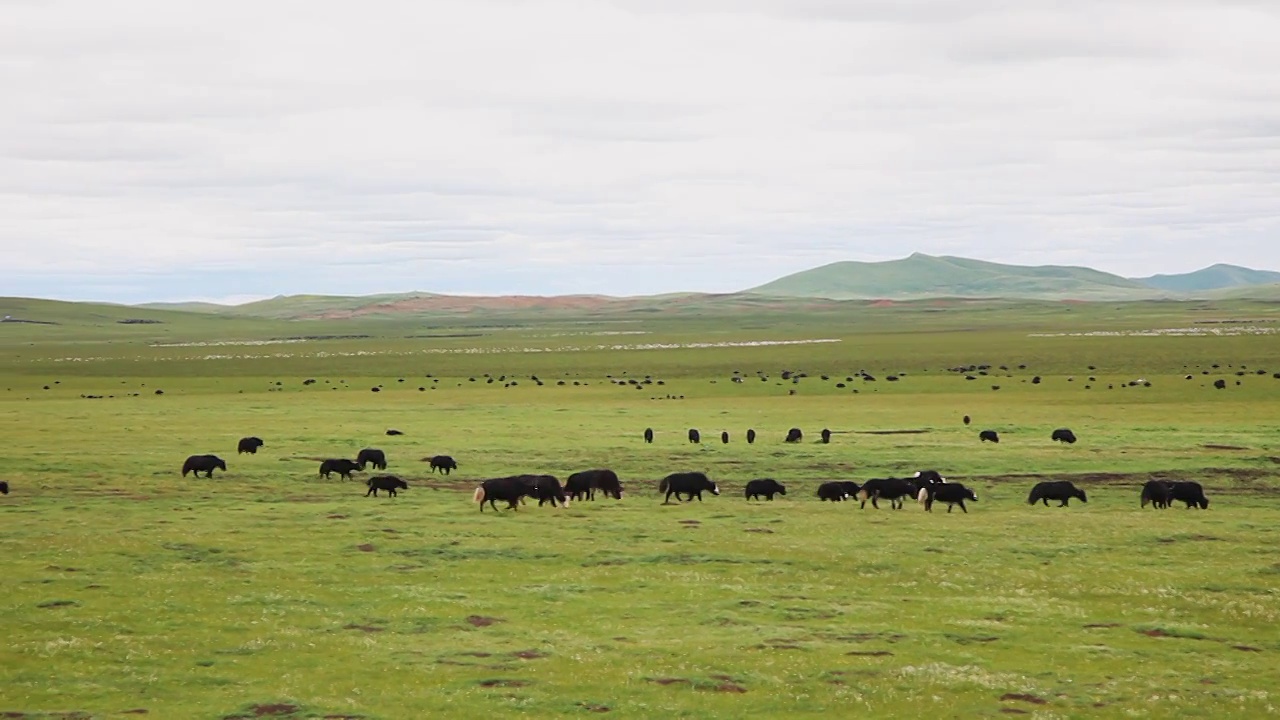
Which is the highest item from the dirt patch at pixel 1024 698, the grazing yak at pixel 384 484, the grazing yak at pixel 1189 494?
the grazing yak at pixel 1189 494

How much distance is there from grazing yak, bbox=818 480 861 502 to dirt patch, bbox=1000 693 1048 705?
1810cm

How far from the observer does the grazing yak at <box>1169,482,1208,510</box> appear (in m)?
32.1

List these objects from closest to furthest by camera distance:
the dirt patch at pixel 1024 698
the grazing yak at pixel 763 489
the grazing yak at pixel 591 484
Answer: the dirt patch at pixel 1024 698 → the grazing yak at pixel 591 484 → the grazing yak at pixel 763 489

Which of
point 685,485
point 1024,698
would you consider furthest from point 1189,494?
point 1024,698

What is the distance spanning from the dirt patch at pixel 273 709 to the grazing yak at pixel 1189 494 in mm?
25088

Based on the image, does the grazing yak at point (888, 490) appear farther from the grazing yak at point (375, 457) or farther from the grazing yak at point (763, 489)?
the grazing yak at point (375, 457)

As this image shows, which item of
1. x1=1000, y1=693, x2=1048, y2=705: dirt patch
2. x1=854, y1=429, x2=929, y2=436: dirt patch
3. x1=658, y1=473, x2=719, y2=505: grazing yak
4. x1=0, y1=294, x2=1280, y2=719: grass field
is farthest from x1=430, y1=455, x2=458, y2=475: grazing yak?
x1=1000, y1=693, x2=1048, y2=705: dirt patch

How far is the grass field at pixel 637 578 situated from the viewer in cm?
1634

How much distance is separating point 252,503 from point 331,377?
222 ft

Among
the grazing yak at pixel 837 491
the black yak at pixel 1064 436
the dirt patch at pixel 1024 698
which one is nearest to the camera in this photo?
the dirt patch at pixel 1024 698

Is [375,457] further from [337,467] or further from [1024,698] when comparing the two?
[1024,698]

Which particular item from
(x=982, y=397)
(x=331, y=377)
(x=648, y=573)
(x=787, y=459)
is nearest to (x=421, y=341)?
(x=331, y=377)

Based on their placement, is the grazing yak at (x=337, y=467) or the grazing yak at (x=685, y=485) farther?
the grazing yak at (x=337, y=467)

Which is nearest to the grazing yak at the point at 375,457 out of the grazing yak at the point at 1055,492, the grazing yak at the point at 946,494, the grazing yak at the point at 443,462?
the grazing yak at the point at 443,462
